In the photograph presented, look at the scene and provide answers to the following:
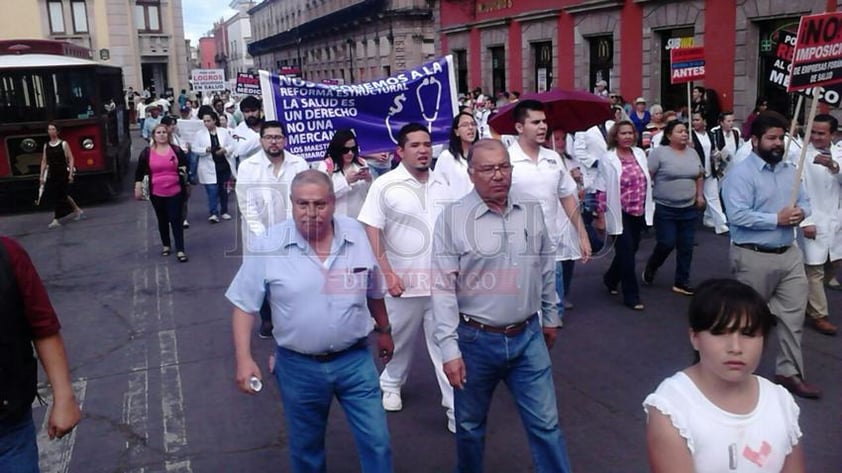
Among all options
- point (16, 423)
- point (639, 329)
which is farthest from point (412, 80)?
point (16, 423)

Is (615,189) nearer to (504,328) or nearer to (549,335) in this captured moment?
(549,335)

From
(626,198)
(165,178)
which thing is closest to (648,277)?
(626,198)

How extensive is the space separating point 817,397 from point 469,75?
2619cm

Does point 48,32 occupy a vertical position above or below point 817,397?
above

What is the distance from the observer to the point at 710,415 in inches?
95.9

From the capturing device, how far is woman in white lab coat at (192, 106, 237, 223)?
13.4m

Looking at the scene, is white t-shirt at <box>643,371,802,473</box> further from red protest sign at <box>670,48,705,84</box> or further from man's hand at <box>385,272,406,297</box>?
red protest sign at <box>670,48,705,84</box>

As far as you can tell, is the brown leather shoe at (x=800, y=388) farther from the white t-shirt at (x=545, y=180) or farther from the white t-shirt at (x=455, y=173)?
the white t-shirt at (x=455, y=173)

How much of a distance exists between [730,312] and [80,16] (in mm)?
47822

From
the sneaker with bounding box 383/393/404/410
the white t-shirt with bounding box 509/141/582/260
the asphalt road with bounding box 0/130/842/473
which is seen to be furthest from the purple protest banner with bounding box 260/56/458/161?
the sneaker with bounding box 383/393/404/410

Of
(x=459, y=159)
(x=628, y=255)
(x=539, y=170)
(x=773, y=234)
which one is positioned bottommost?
(x=628, y=255)

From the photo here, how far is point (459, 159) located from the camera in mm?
5871

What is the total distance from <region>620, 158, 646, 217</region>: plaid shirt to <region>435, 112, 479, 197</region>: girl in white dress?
2.32 meters

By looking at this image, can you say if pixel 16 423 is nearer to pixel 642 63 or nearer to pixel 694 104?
pixel 694 104
